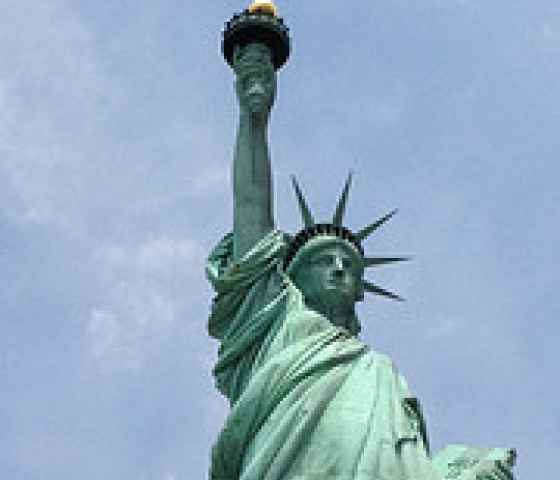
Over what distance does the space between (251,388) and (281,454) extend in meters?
0.80

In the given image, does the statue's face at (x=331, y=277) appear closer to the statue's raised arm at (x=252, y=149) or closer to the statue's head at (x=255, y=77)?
the statue's raised arm at (x=252, y=149)

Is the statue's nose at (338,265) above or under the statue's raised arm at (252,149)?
under

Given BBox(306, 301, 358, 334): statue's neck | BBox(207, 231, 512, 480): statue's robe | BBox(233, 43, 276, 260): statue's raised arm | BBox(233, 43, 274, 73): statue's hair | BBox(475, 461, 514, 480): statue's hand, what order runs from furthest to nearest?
BBox(233, 43, 274, 73): statue's hair → BBox(233, 43, 276, 260): statue's raised arm → BBox(306, 301, 358, 334): statue's neck → BBox(475, 461, 514, 480): statue's hand → BBox(207, 231, 512, 480): statue's robe

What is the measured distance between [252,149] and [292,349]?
2582 mm

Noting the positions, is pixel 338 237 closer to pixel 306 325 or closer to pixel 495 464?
pixel 306 325

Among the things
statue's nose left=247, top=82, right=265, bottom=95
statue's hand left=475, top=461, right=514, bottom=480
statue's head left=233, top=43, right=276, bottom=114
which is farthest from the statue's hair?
statue's hand left=475, top=461, right=514, bottom=480

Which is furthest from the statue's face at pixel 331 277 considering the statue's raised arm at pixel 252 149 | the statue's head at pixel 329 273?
the statue's raised arm at pixel 252 149

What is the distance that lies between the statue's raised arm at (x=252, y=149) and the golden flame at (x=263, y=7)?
0.38 m

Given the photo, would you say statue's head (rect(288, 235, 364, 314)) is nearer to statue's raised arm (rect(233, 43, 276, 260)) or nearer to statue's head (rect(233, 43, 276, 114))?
statue's raised arm (rect(233, 43, 276, 260))

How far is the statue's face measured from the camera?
14758 millimetres

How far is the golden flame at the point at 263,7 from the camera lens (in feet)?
54.5

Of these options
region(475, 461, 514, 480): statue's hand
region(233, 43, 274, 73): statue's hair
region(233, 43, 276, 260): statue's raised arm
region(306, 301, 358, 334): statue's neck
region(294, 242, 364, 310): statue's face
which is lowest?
region(475, 461, 514, 480): statue's hand

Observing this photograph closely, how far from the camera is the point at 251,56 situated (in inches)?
641

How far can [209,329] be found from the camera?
49.6ft
